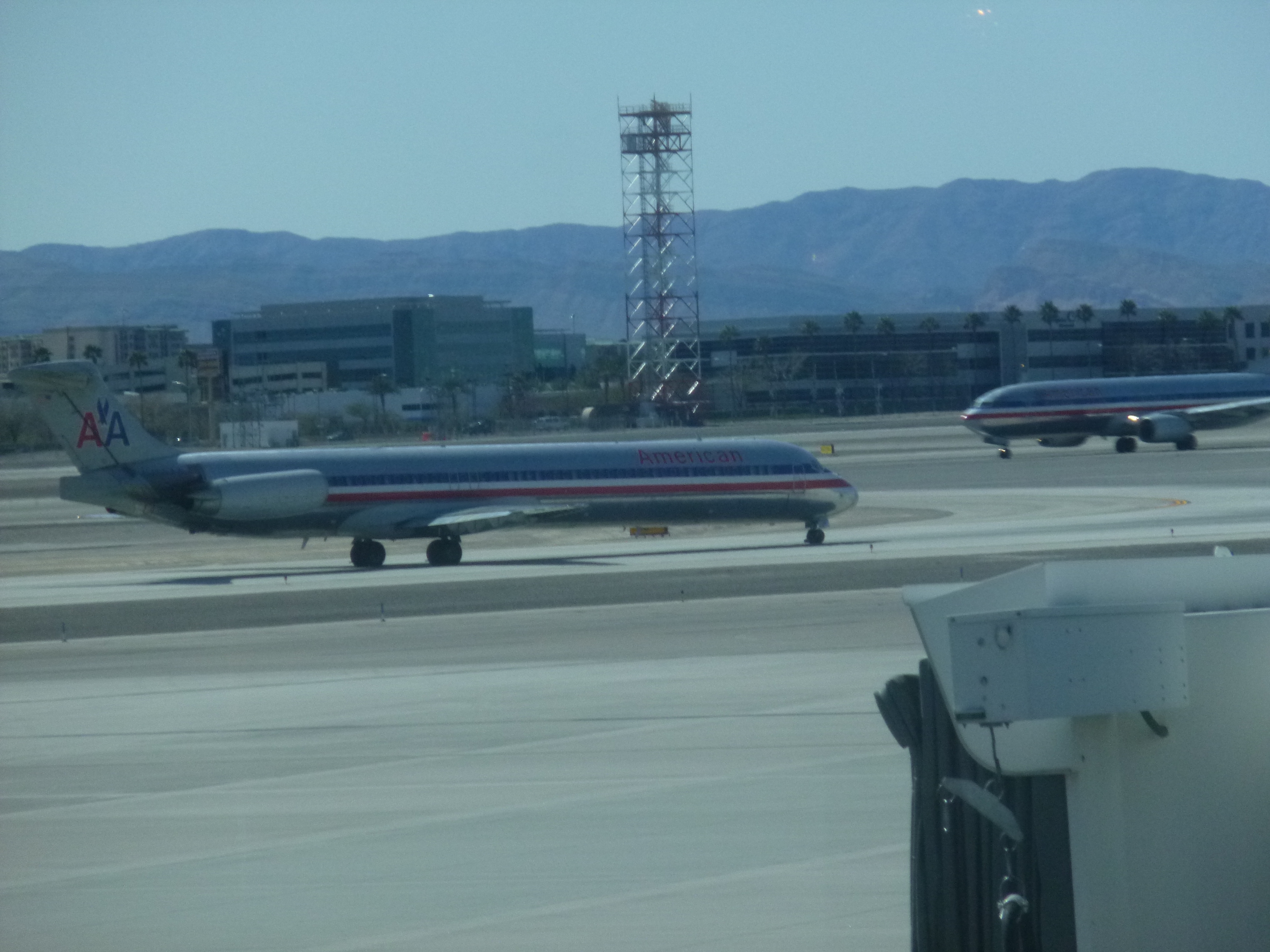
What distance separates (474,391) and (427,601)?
12385 centimetres

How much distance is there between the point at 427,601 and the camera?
29484 millimetres

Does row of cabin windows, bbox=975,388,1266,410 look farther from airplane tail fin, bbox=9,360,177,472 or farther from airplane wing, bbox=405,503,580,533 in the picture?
airplane tail fin, bbox=9,360,177,472

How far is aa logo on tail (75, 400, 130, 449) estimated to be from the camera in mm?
37281

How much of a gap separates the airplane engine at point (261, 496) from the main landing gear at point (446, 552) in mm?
3207

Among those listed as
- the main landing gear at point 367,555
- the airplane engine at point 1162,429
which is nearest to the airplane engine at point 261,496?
the main landing gear at point 367,555

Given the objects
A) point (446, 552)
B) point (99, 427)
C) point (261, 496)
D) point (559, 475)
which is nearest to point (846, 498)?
point (559, 475)

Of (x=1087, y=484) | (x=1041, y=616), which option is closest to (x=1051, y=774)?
(x=1041, y=616)

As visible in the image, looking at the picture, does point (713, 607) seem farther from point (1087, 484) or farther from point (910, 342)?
point (910, 342)

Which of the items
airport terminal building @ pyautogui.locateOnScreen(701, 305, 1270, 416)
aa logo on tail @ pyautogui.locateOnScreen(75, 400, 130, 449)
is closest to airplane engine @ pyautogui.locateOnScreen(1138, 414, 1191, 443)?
aa logo on tail @ pyautogui.locateOnScreen(75, 400, 130, 449)

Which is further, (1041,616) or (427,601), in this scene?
(427,601)

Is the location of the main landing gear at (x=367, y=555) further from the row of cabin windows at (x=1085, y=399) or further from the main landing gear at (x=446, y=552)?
the row of cabin windows at (x=1085, y=399)

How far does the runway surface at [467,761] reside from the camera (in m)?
9.27

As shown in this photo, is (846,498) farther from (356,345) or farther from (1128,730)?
(356,345)

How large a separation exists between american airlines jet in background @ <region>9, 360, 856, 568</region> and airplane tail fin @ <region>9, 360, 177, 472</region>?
1.2 inches
